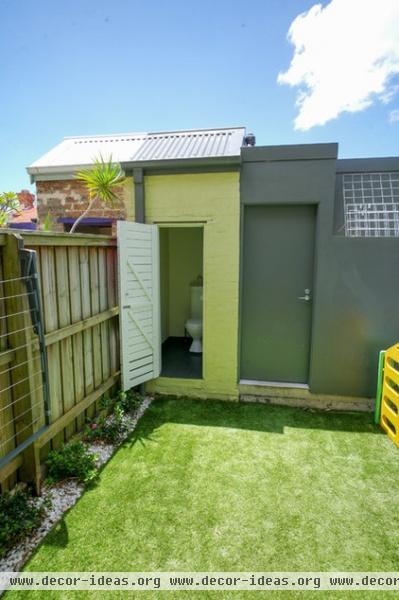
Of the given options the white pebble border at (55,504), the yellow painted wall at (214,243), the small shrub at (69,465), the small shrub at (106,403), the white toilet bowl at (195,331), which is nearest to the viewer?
the white pebble border at (55,504)

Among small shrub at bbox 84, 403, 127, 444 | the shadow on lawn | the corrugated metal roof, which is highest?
the corrugated metal roof

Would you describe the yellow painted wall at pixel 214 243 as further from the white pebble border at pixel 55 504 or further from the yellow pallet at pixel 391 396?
the yellow pallet at pixel 391 396

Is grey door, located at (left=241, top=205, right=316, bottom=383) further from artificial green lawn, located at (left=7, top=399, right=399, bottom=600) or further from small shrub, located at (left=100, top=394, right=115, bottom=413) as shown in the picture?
small shrub, located at (left=100, top=394, right=115, bottom=413)

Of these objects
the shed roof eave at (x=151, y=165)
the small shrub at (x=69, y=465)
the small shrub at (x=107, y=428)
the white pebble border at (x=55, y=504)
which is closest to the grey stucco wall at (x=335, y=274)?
the shed roof eave at (x=151, y=165)

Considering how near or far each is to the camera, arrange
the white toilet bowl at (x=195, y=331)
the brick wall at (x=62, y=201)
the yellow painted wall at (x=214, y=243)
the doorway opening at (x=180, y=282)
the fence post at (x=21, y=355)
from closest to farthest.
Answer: the fence post at (x=21, y=355) → the yellow painted wall at (x=214, y=243) → the brick wall at (x=62, y=201) → the white toilet bowl at (x=195, y=331) → the doorway opening at (x=180, y=282)

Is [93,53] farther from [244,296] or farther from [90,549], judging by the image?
[90,549]

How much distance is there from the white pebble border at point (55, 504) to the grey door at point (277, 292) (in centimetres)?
188

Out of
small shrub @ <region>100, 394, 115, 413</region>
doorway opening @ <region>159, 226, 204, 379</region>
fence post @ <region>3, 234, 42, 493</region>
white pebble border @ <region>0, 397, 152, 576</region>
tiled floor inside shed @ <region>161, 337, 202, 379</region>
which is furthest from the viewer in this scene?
doorway opening @ <region>159, 226, 204, 379</region>

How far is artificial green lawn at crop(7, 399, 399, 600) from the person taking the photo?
1.89 m

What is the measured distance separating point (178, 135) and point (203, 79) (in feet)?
4.46

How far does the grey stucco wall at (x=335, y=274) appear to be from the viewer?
3.65 metres

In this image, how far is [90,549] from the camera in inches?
76.7

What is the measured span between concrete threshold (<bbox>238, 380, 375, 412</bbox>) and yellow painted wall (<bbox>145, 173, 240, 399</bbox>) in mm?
207

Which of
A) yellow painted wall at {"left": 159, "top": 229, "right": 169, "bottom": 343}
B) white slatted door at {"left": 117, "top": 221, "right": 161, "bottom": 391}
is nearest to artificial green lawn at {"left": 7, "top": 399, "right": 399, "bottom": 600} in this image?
white slatted door at {"left": 117, "top": 221, "right": 161, "bottom": 391}
